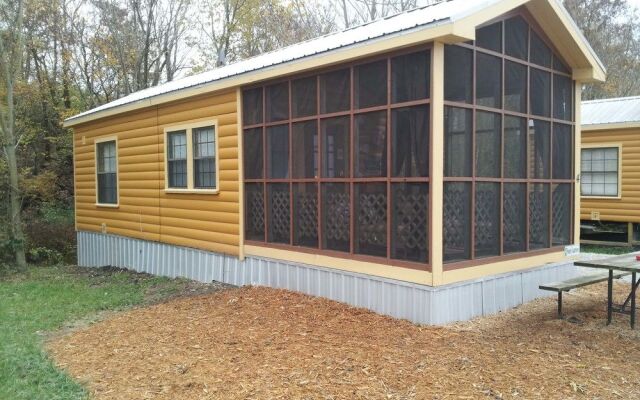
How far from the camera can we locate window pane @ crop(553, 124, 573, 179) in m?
7.05

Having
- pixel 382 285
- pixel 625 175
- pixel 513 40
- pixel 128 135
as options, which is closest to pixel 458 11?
pixel 513 40

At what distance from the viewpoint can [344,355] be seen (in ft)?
15.3

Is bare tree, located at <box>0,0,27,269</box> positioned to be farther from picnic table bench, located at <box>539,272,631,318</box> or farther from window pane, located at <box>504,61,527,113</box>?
picnic table bench, located at <box>539,272,631,318</box>

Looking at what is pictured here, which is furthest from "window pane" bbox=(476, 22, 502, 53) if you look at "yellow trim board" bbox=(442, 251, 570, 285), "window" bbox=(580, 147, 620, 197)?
"window" bbox=(580, 147, 620, 197)

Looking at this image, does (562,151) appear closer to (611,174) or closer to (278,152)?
(278,152)

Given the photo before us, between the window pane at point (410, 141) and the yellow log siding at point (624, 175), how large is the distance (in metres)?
8.41

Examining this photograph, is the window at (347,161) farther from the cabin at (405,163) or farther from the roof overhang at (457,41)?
the roof overhang at (457,41)

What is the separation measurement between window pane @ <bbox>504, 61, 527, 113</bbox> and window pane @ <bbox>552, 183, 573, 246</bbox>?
1.29m

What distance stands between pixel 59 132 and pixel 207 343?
56.3 feet

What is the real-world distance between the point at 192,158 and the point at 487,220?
16.0ft

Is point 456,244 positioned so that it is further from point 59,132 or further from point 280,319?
point 59,132

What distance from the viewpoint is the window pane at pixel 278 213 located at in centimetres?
720

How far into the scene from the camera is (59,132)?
19.7 meters

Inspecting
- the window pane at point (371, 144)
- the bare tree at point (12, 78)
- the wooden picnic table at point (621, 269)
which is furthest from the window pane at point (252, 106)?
the bare tree at point (12, 78)
